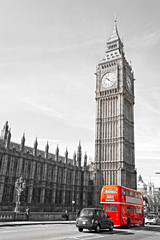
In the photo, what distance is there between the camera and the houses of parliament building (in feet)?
171

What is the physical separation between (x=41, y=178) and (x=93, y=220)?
42.2 meters

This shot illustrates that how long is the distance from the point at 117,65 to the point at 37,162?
3867cm

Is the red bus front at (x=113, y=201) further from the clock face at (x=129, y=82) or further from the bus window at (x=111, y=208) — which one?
the clock face at (x=129, y=82)

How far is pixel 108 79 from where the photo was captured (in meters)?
72.9

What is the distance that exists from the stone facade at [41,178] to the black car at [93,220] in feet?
84.6

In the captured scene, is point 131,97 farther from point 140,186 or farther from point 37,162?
point 140,186

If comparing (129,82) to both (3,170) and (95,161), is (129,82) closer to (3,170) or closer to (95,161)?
(95,161)

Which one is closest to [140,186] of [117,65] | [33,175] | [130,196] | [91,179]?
[91,179]

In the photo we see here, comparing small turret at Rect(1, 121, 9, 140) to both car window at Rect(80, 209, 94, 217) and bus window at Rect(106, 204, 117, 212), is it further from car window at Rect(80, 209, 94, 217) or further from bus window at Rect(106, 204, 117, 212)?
car window at Rect(80, 209, 94, 217)

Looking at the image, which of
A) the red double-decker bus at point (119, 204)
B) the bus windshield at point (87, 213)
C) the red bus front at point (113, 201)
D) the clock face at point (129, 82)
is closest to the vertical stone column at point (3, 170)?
the red double-decker bus at point (119, 204)

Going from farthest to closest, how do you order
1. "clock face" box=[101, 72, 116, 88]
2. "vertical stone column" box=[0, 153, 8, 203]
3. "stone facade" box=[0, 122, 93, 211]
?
"clock face" box=[101, 72, 116, 88] → "stone facade" box=[0, 122, 93, 211] → "vertical stone column" box=[0, 153, 8, 203]

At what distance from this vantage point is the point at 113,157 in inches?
2591

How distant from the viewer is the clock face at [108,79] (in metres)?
71.8

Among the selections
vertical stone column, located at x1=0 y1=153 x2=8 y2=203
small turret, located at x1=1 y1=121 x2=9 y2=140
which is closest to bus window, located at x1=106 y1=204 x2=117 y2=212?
vertical stone column, located at x1=0 y1=153 x2=8 y2=203
